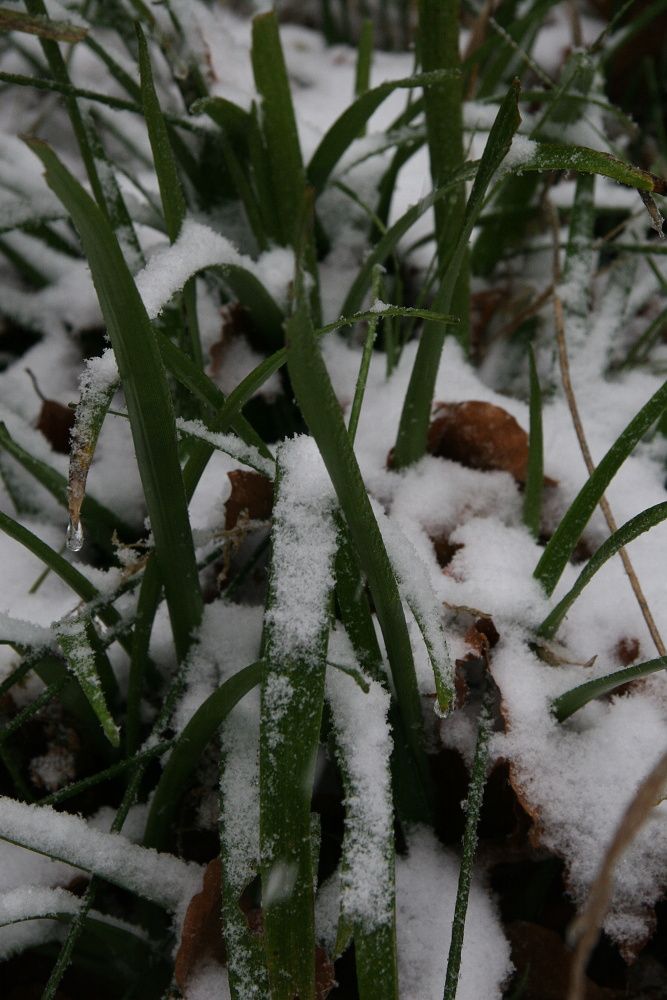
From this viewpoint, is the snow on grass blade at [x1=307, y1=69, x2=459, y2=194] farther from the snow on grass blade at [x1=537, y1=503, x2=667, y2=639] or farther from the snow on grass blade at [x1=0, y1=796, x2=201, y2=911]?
the snow on grass blade at [x1=0, y1=796, x2=201, y2=911]

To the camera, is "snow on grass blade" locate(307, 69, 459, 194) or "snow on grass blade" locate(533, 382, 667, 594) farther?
"snow on grass blade" locate(307, 69, 459, 194)

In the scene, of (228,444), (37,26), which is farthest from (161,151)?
Result: (228,444)

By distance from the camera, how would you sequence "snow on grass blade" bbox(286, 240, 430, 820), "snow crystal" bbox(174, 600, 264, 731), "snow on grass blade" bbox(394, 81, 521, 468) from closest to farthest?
"snow on grass blade" bbox(286, 240, 430, 820), "snow on grass blade" bbox(394, 81, 521, 468), "snow crystal" bbox(174, 600, 264, 731)

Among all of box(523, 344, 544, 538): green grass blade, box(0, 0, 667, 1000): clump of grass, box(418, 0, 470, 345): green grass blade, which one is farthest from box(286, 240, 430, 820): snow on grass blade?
box(418, 0, 470, 345): green grass blade

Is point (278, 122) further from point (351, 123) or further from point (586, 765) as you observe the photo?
point (586, 765)

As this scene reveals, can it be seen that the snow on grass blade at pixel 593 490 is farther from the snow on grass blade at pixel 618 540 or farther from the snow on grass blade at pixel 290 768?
the snow on grass blade at pixel 290 768

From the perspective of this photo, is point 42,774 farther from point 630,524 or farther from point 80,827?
point 630,524
